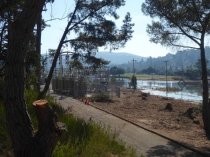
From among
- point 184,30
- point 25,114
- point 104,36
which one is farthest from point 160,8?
point 25,114

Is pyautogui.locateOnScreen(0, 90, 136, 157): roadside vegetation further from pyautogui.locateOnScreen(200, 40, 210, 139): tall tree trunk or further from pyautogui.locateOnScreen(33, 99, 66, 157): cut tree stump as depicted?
pyautogui.locateOnScreen(200, 40, 210, 139): tall tree trunk

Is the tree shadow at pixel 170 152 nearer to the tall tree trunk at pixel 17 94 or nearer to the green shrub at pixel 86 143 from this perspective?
the green shrub at pixel 86 143

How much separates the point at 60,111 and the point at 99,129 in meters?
1.80

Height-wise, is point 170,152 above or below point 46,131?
below

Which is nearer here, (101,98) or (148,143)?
(148,143)

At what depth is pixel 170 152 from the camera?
11750mm

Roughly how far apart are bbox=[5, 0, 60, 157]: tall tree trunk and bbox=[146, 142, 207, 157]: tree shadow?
4992mm

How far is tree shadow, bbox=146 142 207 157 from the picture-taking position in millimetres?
11381

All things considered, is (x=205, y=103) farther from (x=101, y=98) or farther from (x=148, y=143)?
(x=101, y=98)

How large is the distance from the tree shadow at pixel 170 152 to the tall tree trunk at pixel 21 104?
4.99 meters

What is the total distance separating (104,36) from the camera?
2098 cm

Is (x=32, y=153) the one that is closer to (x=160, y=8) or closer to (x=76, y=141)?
(x=76, y=141)

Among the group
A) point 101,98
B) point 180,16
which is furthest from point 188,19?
point 101,98

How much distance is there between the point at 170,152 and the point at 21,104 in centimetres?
602
